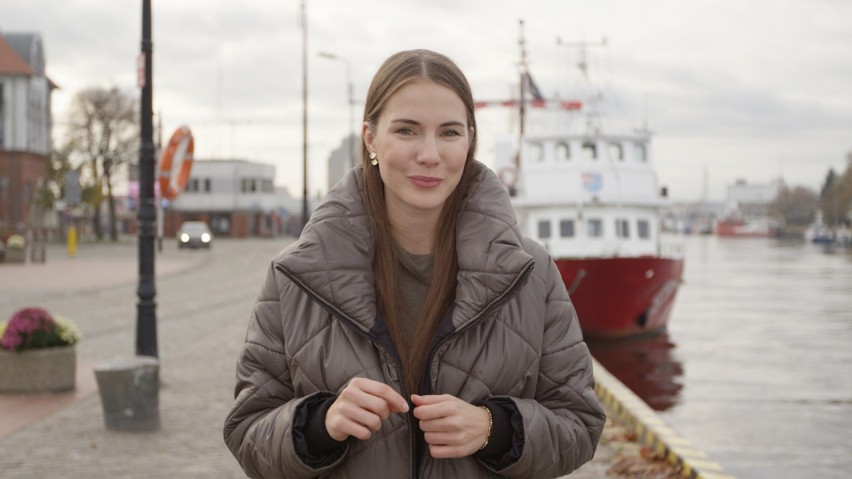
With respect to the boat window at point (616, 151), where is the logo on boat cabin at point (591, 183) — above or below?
below

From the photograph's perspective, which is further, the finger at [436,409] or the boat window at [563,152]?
the boat window at [563,152]

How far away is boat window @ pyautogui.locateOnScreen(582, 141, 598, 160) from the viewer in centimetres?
2711

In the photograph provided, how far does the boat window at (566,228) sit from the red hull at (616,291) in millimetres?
2389

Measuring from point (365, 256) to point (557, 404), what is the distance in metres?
0.62

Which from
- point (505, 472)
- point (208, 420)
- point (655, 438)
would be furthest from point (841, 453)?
point (505, 472)

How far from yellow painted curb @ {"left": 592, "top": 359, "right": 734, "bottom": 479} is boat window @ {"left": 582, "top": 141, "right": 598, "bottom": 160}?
15605 mm

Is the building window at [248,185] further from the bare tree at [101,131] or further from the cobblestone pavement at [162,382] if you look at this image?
the cobblestone pavement at [162,382]

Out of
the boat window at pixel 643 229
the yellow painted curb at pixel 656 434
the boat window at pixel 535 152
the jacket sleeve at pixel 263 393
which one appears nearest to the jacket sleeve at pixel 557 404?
the jacket sleeve at pixel 263 393

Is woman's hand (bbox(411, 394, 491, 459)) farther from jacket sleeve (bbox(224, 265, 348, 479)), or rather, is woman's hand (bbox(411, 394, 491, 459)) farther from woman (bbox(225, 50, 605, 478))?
jacket sleeve (bbox(224, 265, 348, 479))

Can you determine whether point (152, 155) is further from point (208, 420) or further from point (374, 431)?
point (374, 431)

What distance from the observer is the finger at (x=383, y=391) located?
94.0 inches

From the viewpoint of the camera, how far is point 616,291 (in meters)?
23.3

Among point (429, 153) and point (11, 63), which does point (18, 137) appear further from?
point (429, 153)

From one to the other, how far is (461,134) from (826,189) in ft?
555
